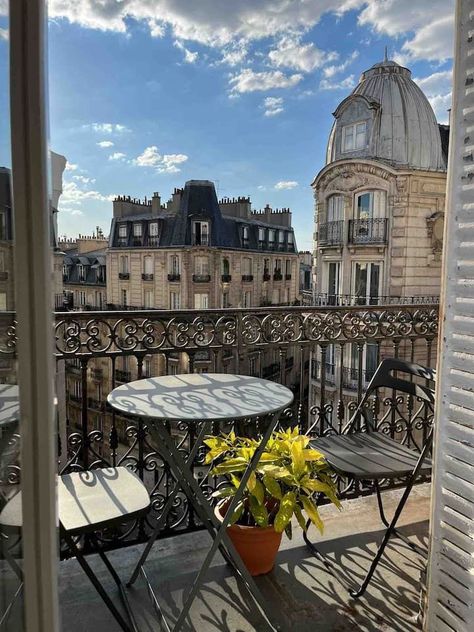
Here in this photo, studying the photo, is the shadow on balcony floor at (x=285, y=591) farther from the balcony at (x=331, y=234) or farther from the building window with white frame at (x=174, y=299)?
the building window with white frame at (x=174, y=299)

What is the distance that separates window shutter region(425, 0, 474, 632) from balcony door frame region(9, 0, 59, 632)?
1.18 metres

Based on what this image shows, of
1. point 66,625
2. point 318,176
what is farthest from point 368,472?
point 318,176

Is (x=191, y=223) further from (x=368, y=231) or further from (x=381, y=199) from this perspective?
(x=381, y=199)

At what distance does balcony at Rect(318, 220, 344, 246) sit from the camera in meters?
12.0

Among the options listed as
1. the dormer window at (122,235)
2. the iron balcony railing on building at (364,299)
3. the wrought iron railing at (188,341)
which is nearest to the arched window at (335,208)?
the iron balcony railing on building at (364,299)

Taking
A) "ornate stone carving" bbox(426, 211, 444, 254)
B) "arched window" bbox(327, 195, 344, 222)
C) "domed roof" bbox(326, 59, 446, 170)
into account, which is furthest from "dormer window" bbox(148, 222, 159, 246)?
"ornate stone carving" bbox(426, 211, 444, 254)

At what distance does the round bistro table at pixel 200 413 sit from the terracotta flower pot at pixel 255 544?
11cm

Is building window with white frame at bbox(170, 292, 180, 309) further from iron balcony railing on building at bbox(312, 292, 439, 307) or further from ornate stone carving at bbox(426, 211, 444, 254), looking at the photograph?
ornate stone carving at bbox(426, 211, 444, 254)

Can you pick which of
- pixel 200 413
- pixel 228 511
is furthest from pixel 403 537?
pixel 200 413

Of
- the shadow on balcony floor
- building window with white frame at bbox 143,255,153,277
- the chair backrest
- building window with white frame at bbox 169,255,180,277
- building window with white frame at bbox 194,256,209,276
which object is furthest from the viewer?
building window with white frame at bbox 143,255,153,277

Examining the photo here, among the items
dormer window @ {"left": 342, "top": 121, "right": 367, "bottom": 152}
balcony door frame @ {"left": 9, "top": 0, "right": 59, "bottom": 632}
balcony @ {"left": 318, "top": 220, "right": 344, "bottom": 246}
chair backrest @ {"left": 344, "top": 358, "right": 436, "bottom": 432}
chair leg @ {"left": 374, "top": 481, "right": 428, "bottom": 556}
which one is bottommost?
chair leg @ {"left": 374, "top": 481, "right": 428, "bottom": 556}

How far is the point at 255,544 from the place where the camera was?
1.90 meters

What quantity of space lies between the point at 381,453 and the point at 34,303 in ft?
5.89

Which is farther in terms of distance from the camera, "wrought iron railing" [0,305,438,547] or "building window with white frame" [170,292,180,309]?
"building window with white frame" [170,292,180,309]
